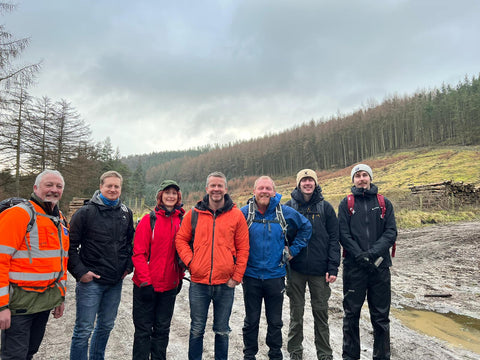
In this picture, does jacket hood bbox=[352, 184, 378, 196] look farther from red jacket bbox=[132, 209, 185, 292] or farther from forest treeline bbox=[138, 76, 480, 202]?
forest treeline bbox=[138, 76, 480, 202]

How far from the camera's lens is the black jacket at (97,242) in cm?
266

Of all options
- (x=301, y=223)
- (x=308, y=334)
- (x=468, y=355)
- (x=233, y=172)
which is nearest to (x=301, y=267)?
(x=301, y=223)

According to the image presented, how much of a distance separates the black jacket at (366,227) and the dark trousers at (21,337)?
3.25 meters

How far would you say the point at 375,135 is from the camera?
5709 cm

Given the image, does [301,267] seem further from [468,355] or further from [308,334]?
[468,355]

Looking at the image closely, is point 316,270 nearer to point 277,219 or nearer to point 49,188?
point 277,219

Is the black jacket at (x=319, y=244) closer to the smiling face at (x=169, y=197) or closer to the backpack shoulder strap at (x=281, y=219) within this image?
the backpack shoulder strap at (x=281, y=219)

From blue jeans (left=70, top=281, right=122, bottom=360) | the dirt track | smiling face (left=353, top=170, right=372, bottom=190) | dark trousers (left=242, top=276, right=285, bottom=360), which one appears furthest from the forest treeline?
blue jeans (left=70, top=281, right=122, bottom=360)

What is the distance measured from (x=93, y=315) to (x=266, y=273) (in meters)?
1.83

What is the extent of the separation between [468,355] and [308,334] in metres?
1.93

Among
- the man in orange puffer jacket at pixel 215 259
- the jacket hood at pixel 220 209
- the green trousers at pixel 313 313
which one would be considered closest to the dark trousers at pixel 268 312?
the man in orange puffer jacket at pixel 215 259

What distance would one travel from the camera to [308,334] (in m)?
3.81

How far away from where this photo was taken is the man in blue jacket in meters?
2.91

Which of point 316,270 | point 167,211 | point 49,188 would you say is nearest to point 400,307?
point 316,270
